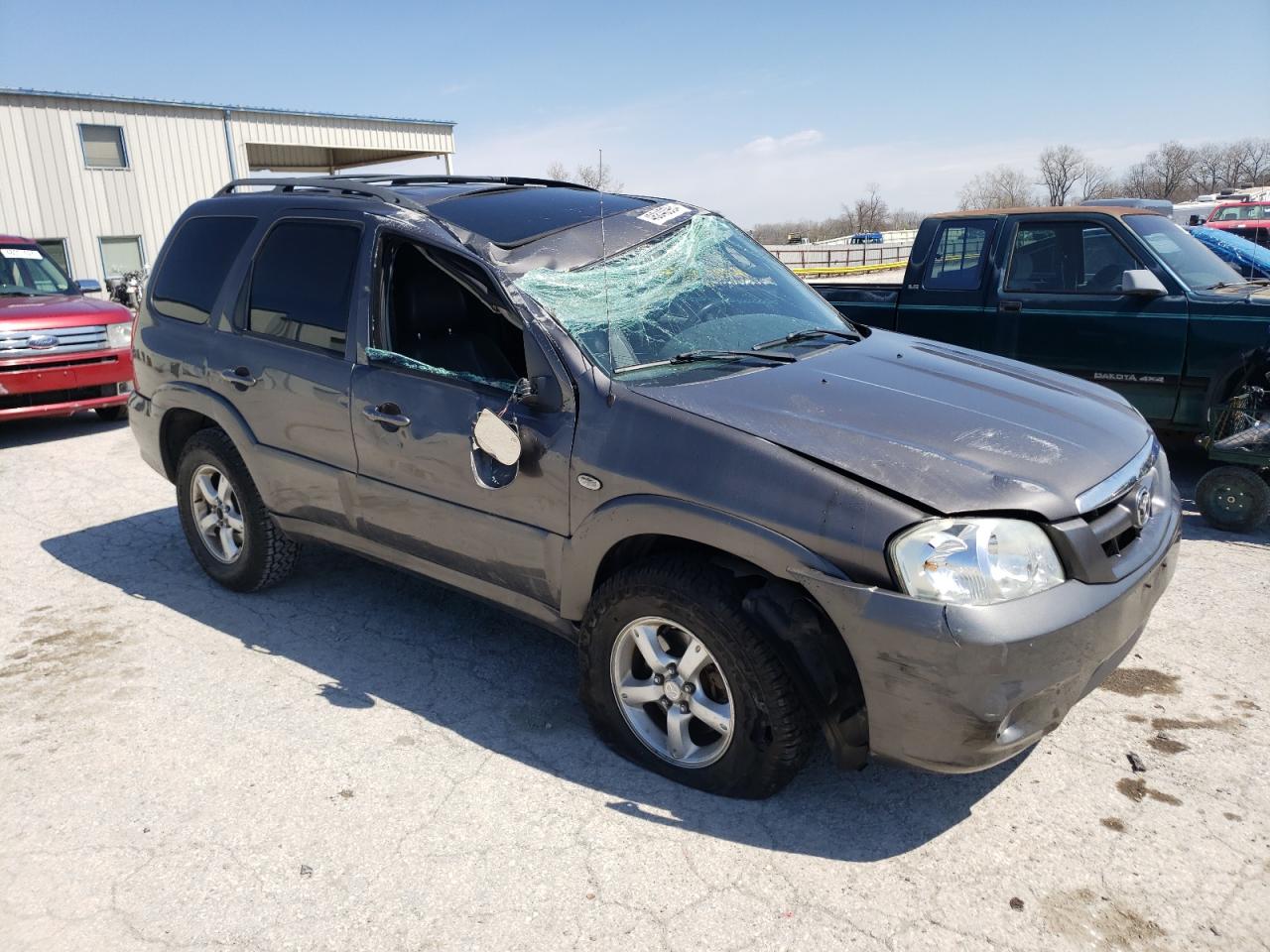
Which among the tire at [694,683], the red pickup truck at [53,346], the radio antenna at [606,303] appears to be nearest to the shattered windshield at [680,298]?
the radio antenna at [606,303]

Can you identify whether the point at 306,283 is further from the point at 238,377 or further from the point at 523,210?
the point at 523,210

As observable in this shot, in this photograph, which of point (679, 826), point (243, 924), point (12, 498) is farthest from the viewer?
point (12, 498)

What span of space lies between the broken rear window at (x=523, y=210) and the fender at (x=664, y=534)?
1239 mm

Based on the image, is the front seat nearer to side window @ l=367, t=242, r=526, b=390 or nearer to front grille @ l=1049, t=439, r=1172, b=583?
side window @ l=367, t=242, r=526, b=390

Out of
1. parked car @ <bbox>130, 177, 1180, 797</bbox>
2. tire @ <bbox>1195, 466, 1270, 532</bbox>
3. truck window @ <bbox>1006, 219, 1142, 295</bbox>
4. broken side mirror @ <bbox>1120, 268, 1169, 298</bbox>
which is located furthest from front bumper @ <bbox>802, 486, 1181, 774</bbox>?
truck window @ <bbox>1006, 219, 1142, 295</bbox>

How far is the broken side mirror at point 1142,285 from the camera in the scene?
245 inches

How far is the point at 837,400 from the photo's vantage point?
10.3ft

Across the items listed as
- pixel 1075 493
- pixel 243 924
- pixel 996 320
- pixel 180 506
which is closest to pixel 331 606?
pixel 180 506

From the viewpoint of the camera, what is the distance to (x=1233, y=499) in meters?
5.57

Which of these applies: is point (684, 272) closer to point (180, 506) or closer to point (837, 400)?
point (837, 400)

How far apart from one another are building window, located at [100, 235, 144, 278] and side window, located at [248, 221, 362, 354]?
793 inches

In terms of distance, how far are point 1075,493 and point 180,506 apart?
4.38 m

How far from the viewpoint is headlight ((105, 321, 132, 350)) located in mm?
8984

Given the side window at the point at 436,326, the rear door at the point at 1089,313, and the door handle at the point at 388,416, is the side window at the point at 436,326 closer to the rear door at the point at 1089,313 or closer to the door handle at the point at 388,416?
the door handle at the point at 388,416
